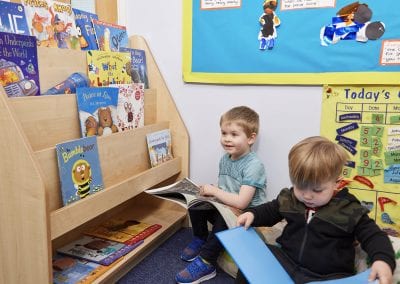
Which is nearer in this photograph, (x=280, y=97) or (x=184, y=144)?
(x=280, y=97)

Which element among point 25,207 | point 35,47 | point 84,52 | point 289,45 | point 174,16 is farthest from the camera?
point 174,16

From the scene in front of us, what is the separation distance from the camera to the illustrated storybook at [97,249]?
118 centimetres

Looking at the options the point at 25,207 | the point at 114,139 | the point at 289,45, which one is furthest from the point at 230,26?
the point at 25,207

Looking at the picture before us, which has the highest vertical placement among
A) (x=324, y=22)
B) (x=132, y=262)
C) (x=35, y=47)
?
(x=324, y=22)

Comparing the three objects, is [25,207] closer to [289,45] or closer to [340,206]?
[340,206]

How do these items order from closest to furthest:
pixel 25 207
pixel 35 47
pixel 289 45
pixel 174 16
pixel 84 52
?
pixel 25 207
pixel 35 47
pixel 84 52
pixel 289 45
pixel 174 16

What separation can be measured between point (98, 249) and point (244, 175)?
60cm

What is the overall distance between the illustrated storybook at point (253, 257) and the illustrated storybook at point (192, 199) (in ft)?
0.36

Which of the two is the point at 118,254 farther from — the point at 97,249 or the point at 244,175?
the point at 244,175

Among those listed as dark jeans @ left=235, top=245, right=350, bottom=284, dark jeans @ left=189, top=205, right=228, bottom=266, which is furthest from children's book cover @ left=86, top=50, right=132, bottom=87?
dark jeans @ left=235, top=245, right=350, bottom=284

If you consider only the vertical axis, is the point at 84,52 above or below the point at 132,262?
above

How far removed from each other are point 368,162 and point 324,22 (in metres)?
0.53

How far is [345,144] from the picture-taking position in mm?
1279

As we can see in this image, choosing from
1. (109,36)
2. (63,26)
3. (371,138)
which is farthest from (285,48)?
(63,26)
